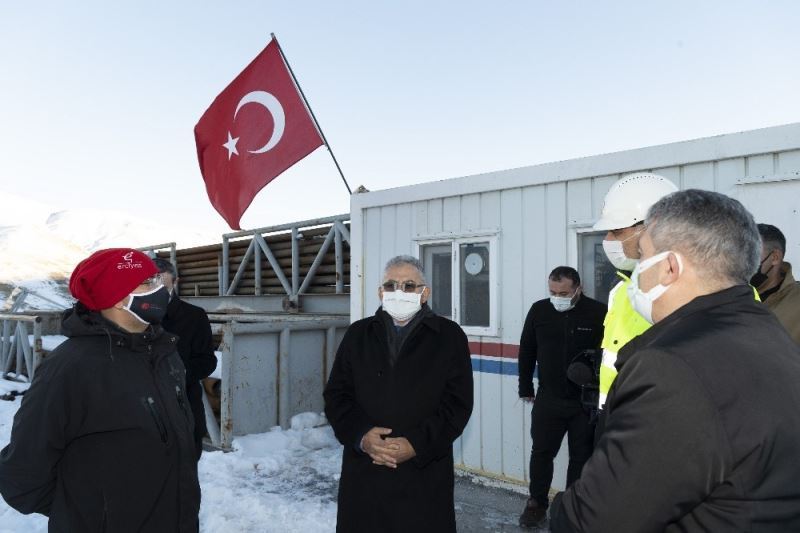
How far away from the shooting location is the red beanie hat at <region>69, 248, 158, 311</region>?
7.54 feet

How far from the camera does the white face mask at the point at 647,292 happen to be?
4.94 feet

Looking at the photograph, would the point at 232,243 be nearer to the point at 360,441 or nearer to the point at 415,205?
the point at 415,205

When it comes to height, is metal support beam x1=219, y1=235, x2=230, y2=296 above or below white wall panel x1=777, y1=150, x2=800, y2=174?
below

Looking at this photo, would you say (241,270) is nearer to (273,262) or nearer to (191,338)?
(273,262)

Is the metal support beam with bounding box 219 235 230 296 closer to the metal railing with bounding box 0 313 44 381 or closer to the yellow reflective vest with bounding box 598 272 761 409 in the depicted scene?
the metal railing with bounding box 0 313 44 381

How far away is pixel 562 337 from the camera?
436cm

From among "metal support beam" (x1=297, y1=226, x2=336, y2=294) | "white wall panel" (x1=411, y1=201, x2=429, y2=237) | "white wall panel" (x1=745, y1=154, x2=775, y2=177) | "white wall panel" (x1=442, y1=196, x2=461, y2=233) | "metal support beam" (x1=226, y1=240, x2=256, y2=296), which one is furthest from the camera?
"metal support beam" (x1=226, y1=240, x2=256, y2=296)

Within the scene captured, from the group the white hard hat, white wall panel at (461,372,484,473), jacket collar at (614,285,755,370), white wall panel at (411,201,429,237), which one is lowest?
white wall panel at (461,372,484,473)

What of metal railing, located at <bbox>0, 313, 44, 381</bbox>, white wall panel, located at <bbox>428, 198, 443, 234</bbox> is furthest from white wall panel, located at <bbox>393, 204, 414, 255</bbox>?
metal railing, located at <bbox>0, 313, 44, 381</bbox>

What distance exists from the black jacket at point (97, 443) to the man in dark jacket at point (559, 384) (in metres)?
2.83

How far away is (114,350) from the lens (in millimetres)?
2252

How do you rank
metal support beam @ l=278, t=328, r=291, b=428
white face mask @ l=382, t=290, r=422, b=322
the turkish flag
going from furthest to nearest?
the turkish flag → metal support beam @ l=278, t=328, r=291, b=428 → white face mask @ l=382, t=290, r=422, b=322

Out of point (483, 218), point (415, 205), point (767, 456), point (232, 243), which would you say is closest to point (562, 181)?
point (483, 218)

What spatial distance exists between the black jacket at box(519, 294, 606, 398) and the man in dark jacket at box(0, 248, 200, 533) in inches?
109
